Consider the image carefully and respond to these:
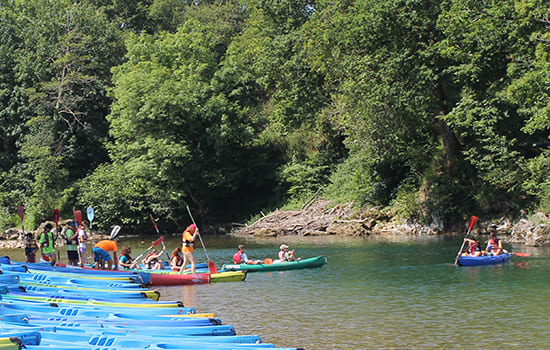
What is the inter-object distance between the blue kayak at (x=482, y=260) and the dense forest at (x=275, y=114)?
7.04 m

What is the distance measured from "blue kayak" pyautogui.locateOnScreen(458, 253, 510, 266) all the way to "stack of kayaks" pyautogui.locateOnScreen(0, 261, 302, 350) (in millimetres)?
11042

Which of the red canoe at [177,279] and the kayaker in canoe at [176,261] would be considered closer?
the red canoe at [177,279]

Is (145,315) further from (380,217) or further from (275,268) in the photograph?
(380,217)

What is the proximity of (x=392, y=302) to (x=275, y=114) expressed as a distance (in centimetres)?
2986

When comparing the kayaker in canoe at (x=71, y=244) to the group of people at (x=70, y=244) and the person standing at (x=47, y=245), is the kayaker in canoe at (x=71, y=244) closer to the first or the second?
the group of people at (x=70, y=244)

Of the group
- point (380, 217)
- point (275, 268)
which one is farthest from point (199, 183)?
point (275, 268)

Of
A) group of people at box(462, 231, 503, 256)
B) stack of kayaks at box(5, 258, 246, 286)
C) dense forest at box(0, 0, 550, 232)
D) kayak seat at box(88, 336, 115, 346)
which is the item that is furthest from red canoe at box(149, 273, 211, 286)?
dense forest at box(0, 0, 550, 232)

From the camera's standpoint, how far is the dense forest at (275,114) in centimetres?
2944

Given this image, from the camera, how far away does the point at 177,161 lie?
4066cm

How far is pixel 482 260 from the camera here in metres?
21.6

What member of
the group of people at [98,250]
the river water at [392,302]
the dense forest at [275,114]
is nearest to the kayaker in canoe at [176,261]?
the group of people at [98,250]

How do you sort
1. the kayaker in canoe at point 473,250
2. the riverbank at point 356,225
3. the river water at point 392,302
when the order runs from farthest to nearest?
the riverbank at point 356,225 < the kayaker in canoe at point 473,250 < the river water at point 392,302

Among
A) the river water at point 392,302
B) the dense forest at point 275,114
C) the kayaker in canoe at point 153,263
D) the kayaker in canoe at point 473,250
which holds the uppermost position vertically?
the dense forest at point 275,114

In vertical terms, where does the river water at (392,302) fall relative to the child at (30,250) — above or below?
below
